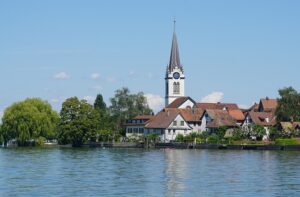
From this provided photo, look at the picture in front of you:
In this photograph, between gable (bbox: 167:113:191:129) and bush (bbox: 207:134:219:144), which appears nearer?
bush (bbox: 207:134:219:144)

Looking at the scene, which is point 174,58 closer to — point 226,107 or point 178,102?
point 178,102

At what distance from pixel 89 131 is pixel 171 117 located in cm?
2050

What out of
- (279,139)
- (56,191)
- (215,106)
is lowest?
(56,191)

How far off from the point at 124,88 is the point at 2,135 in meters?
48.4

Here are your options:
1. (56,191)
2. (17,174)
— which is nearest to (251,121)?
(17,174)

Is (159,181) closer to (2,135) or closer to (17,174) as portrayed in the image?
(17,174)

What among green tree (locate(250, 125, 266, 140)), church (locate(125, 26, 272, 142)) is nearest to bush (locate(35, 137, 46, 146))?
church (locate(125, 26, 272, 142))

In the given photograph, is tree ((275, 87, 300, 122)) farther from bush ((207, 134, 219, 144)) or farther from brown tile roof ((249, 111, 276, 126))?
bush ((207, 134, 219, 144))

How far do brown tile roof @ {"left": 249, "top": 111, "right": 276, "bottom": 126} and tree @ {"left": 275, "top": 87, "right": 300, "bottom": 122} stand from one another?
4.86 metres

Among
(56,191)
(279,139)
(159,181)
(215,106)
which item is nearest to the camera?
(56,191)

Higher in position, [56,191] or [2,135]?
[2,135]

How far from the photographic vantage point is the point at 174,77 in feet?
537

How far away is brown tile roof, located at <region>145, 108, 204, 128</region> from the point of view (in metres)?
128

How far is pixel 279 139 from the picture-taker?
97812 mm
